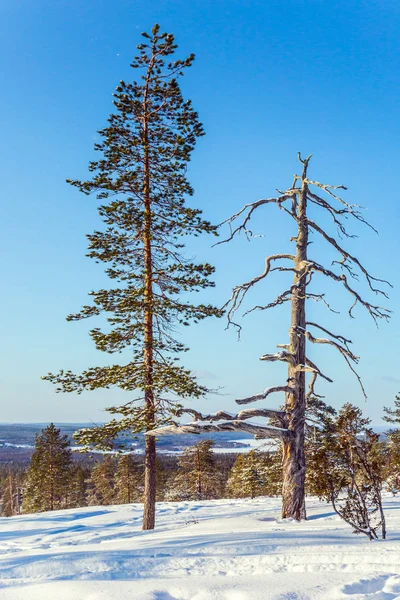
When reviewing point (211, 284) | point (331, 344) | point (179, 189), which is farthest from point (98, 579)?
point (179, 189)

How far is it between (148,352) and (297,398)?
176 inches

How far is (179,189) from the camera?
45.4 ft

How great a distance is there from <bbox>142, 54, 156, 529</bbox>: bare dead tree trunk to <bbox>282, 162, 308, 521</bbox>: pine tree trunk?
3740 millimetres

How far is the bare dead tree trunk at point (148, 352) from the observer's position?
12.9 metres

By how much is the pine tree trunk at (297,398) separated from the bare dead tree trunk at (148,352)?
3740 millimetres

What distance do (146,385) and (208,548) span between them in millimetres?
7319

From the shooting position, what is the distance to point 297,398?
11.3 m

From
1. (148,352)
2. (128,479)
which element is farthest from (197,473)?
(148,352)

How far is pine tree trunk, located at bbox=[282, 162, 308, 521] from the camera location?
1079 centimetres

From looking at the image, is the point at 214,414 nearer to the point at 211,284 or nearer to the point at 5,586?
the point at 211,284

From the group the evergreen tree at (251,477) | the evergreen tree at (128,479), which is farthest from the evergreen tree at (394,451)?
the evergreen tree at (128,479)

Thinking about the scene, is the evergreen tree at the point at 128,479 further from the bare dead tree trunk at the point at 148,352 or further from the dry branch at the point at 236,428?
the dry branch at the point at 236,428

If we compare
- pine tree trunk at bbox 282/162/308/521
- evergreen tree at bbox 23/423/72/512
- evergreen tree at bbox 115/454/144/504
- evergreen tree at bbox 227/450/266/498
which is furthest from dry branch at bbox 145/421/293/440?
evergreen tree at bbox 115/454/144/504

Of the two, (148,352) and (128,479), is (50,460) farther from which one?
(148,352)
